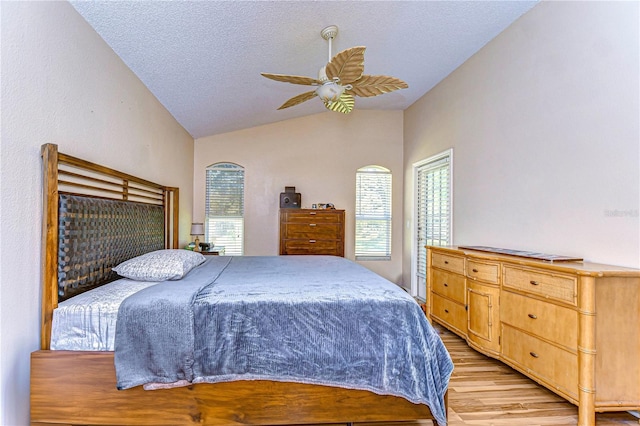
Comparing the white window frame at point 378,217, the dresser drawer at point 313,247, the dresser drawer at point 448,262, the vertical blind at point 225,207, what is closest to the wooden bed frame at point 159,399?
the dresser drawer at point 448,262

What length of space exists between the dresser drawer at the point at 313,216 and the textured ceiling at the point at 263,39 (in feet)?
5.47

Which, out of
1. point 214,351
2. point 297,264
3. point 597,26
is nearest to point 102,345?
point 214,351

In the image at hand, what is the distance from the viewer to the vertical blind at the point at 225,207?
5.23 meters

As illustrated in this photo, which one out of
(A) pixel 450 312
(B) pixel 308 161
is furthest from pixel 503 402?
(B) pixel 308 161

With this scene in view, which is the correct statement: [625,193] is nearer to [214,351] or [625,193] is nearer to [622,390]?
[622,390]

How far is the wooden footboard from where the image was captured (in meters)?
1.63

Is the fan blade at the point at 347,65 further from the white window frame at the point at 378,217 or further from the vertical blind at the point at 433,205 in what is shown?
the white window frame at the point at 378,217

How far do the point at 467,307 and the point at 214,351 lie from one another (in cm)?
227

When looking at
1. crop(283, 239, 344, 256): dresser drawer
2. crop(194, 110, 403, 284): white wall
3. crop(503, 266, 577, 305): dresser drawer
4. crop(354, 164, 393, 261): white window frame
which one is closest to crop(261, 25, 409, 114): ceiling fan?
crop(503, 266, 577, 305): dresser drawer

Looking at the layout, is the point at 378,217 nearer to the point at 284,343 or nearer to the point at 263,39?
the point at 263,39

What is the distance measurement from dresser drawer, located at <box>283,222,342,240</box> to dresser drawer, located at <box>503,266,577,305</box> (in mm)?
2691

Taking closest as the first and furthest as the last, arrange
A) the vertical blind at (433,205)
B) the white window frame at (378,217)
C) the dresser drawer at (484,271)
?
the dresser drawer at (484,271) → the vertical blind at (433,205) → the white window frame at (378,217)

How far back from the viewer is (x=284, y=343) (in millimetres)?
1677

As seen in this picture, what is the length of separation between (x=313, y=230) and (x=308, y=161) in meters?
1.28
